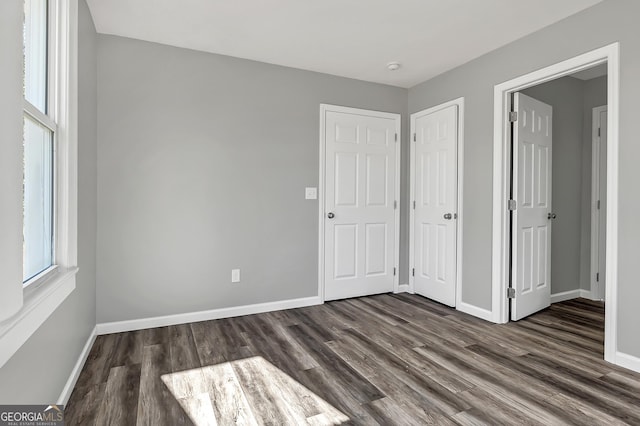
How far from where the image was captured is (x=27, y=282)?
1416 millimetres

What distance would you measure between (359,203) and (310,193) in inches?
24.2

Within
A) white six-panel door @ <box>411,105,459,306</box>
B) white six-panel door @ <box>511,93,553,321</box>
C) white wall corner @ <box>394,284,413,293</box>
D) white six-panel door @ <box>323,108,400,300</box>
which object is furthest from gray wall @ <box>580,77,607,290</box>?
white six-panel door @ <box>323,108,400,300</box>

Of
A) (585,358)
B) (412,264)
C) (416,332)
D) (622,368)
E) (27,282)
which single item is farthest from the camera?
(412,264)

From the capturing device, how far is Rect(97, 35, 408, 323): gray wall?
287cm

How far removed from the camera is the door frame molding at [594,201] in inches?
154

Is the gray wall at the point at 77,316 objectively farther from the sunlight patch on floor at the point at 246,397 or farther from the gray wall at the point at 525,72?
the gray wall at the point at 525,72

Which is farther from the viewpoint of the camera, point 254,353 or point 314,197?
point 314,197

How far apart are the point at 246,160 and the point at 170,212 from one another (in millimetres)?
846

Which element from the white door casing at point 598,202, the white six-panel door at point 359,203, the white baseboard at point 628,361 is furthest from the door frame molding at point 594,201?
the white six-panel door at point 359,203

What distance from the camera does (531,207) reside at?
3.29m

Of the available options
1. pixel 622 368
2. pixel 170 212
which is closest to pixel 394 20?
pixel 170 212

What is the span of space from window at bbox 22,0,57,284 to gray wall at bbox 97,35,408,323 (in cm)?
114

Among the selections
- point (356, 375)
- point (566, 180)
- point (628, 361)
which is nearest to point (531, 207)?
point (566, 180)

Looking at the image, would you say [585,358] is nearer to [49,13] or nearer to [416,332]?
[416,332]
